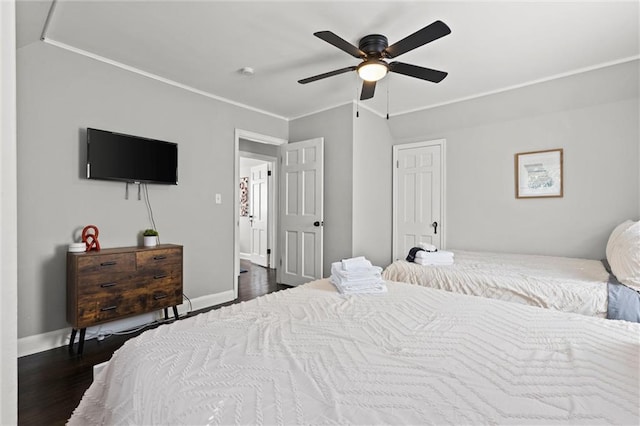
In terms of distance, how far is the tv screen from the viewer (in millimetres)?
2738

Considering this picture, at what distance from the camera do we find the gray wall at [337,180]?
4.01 metres

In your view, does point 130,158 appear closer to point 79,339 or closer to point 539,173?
point 79,339

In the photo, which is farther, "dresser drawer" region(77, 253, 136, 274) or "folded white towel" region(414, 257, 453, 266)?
"folded white towel" region(414, 257, 453, 266)

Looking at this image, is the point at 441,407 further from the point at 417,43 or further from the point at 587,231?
the point at 587,231

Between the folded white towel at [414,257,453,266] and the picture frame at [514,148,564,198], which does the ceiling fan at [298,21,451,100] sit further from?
the picture frame at [514,148,564,198]

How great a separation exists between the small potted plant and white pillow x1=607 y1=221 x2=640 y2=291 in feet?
12.7

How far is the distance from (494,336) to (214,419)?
1.10 meters

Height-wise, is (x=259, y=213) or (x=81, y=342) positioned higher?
(x=259, y=213)

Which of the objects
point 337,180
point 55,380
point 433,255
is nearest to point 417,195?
point 337,180

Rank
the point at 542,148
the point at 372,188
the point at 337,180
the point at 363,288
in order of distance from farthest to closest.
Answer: the point at 372,188 < the point at 337,180 < the point at 542,148 < the point at 363,288

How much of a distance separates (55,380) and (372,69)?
10.4ft

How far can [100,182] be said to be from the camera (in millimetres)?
2861

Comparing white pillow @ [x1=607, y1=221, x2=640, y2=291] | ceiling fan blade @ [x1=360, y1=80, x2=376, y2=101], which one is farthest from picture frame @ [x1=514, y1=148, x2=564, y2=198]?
ceiling fan blade @ [x1=360, y1=80, x2=376, y2=101]

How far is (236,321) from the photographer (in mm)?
1403
